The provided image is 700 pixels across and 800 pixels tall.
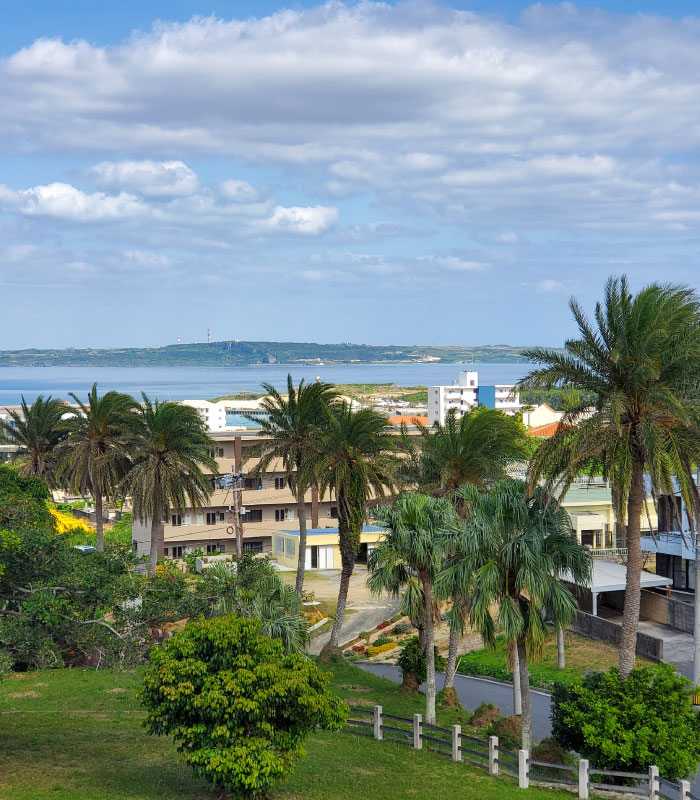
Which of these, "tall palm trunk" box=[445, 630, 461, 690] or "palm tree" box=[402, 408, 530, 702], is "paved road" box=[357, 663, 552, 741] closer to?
"tall palm trunk" box=[445, 630, 461, 690]

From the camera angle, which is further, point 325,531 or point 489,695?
point 325,531

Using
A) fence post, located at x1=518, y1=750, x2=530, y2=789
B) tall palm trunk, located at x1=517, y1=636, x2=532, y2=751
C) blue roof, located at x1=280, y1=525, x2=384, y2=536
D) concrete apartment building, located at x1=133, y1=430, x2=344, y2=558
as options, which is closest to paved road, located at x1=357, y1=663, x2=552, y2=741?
tall palm trunk, located at x1=517, y1=636, x2=532, y2=751

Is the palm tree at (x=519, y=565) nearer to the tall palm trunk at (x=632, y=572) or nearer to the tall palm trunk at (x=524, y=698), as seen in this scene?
the tall palm trunk at (x=524, y=698)

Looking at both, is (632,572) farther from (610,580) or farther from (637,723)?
(610,580)

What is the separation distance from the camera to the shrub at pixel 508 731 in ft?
87.0

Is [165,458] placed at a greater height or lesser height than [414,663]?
greater

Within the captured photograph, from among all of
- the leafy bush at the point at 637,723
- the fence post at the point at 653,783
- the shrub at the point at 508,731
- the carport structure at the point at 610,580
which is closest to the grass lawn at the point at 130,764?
the leafy bush at the point at 637,723

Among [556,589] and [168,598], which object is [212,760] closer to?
[556,589]

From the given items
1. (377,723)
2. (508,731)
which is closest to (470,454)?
(508,731)

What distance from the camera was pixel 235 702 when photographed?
17.8 meters

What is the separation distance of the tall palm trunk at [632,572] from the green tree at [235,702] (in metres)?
9.79

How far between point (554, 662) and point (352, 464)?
11.8m

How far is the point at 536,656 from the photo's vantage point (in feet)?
81.0

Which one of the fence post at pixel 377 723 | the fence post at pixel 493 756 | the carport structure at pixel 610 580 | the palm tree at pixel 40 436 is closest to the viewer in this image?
the fence post at pixel 493 756
